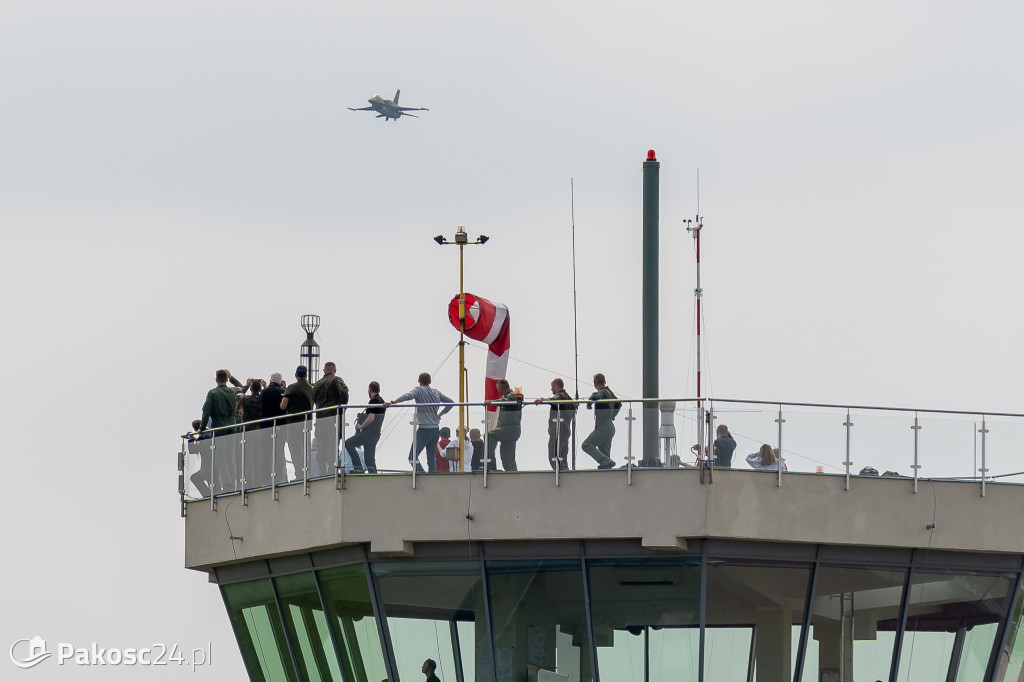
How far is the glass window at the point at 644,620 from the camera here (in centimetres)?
2925

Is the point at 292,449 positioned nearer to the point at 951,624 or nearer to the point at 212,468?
the point at 212,468

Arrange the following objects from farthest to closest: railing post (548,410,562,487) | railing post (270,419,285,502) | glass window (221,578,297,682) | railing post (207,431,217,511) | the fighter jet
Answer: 1. the fighter jet
2. railing post (207,431,217,511)
3. glass window (221,578,297,682)
4. railing post (270,419,285,502)
5. railing post (548,410,562,487)

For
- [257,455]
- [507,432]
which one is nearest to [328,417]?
[257,455]

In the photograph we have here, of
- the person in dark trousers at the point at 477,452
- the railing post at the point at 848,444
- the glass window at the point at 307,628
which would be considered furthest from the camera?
the glass window at the point at 307,628

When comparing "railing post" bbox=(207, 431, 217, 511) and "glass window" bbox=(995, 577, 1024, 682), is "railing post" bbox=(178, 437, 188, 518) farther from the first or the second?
"glass window" bbox=(995, 577, 1024, 682)

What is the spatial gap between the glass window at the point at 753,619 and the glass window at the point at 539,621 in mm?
1610

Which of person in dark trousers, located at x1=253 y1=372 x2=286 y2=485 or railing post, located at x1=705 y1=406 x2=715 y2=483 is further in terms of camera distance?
person in dark trousers, located at x1=253 y1=372 x2=286 y2=485

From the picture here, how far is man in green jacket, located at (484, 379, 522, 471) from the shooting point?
29.3 m

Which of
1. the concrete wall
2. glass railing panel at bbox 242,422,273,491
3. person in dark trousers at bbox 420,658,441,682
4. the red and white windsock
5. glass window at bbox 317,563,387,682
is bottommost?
person in dark trousers at bbox 420,658,441,682

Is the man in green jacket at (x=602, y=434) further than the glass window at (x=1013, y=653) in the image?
No

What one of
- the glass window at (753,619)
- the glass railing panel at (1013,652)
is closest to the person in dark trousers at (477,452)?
the glass window at (753,619)

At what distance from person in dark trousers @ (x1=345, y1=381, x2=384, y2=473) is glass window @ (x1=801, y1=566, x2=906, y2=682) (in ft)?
22.4

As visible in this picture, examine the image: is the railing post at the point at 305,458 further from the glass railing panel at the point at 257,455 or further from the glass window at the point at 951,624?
the glass window at the point at 951,624

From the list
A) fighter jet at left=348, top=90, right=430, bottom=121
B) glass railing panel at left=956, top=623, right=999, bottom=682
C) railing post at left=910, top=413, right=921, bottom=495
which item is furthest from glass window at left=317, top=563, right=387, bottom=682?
fighter jet at left=348, top=90, right=430, bottom=121
